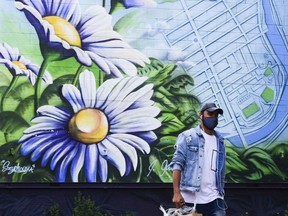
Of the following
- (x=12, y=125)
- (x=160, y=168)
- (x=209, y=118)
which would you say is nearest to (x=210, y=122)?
(x=209, y=118)

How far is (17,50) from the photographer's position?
513 inches

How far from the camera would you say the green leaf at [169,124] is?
13492 millimetres

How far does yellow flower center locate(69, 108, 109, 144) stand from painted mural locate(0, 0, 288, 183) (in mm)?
20

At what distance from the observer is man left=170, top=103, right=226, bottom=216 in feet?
23.6

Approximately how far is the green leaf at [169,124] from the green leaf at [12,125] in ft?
9.08

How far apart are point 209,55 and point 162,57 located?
3.37 feet

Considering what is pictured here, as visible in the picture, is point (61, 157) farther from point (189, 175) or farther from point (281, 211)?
point (189, 175)

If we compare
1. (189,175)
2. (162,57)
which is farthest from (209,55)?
(189,175)

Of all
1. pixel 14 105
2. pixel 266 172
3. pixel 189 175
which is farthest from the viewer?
pixel 266 172

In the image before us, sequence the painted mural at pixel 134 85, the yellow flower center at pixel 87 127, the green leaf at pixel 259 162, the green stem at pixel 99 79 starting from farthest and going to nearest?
the green leaf at pixel 259 162 < the green stem at pixel 99 79 < the yellow flower center at pixel 87 127 < the painted mural at pixel 134 85

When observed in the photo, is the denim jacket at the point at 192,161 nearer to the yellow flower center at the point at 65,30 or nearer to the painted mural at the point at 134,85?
the painted mural at the point at 134,85

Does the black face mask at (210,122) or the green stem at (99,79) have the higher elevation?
the green stem at (99,79)
